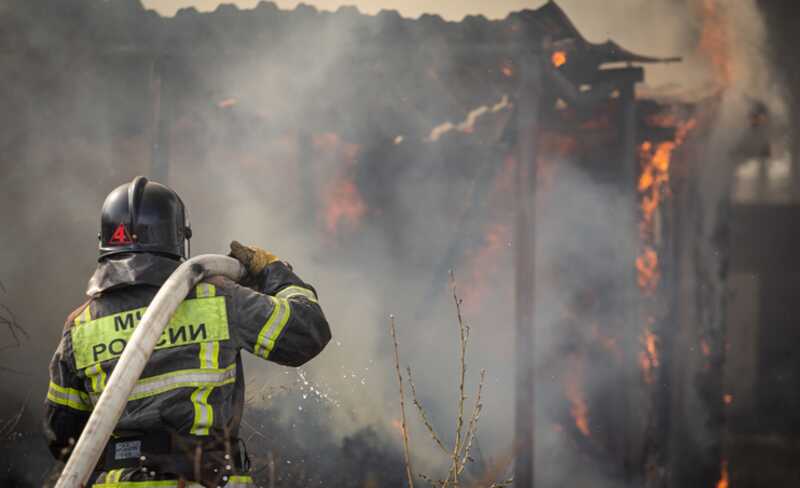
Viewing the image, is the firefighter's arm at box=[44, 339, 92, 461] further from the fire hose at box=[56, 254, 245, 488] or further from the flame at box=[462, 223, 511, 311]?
the flame at box=[462, 223, 511, 311]

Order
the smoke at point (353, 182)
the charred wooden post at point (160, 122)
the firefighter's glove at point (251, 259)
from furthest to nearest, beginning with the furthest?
1. the smoke at point (353, 182)
2. the charred wooden post at point (160, 122)
3. the firefighter's glove at point (251, 259)

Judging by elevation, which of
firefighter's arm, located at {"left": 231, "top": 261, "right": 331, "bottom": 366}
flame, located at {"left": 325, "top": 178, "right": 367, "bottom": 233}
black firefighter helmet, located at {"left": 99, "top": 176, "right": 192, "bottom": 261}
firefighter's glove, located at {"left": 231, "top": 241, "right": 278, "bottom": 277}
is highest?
flame, located at {"left": 325, "top": 178, "right": 367, "bottom": 233}

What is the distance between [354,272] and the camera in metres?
8.12

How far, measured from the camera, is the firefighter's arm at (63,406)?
9.82 ft

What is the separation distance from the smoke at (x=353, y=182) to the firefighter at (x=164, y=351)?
4166mm

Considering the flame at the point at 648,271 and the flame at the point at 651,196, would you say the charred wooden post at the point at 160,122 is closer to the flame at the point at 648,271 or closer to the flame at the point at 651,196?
the flame at the point at 651,196

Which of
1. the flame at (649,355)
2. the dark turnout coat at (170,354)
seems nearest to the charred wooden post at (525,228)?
the flame at (649,355)

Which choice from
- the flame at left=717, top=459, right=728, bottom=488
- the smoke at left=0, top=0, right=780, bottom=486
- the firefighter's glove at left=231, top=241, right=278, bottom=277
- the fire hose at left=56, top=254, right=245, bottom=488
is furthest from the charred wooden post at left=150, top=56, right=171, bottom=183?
the flame at left=717, top=459, right=728, bottom=488

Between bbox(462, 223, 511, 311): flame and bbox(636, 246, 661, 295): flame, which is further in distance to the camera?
bbox(462, 223, 511, 311): flame

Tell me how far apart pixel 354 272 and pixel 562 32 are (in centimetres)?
288

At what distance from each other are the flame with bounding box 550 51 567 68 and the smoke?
651 mm

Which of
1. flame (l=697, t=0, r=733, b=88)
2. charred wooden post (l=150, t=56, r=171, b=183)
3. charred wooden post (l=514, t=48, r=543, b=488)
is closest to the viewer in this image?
charred wooden post (l=514, t=48, r=543, b=488)

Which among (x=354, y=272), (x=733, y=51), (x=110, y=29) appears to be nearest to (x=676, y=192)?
(x=733, y=51)

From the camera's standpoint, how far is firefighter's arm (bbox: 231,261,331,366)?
9.68 ft
